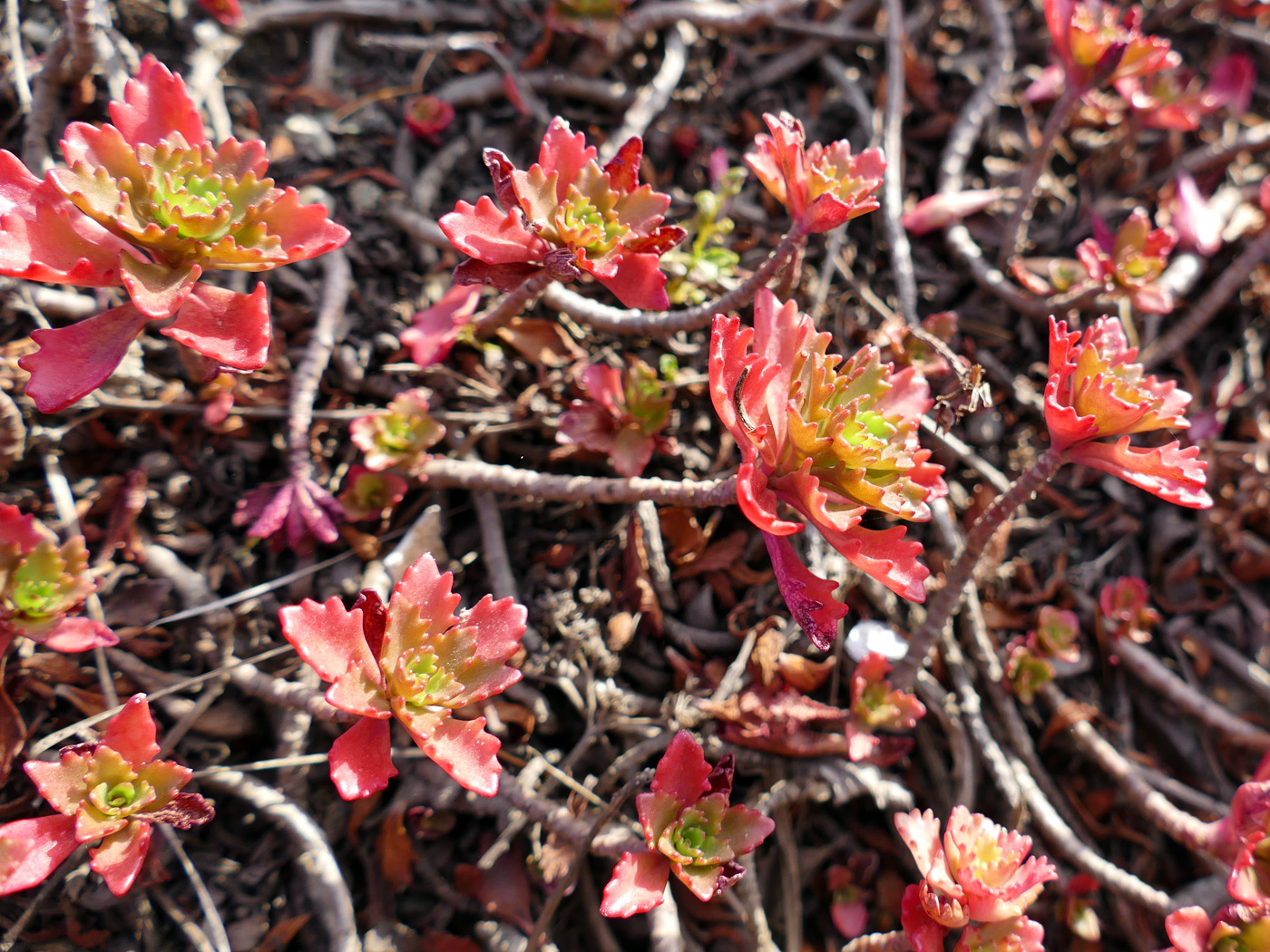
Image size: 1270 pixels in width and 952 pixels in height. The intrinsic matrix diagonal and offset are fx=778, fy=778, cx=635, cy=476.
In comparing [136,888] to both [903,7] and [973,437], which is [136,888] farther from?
[903,7]

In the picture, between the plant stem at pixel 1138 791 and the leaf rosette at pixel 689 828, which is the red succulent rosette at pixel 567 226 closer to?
the leaf rosette at pixel 689 828

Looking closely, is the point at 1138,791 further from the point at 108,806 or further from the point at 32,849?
the point at 32,849

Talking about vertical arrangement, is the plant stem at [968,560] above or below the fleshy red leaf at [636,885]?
above

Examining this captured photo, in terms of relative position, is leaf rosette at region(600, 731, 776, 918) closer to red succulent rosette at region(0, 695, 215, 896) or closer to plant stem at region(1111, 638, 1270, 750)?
red succulent rosette at region(0, 695, 215, 896)

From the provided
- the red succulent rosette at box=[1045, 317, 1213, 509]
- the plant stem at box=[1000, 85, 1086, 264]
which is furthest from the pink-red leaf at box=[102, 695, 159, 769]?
the plant stem at box=[1000, 85, 1086, 264]

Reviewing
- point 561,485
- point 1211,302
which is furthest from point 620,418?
point 1211,302

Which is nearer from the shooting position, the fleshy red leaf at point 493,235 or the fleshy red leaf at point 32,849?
the fleshy red leaf at point 32,849

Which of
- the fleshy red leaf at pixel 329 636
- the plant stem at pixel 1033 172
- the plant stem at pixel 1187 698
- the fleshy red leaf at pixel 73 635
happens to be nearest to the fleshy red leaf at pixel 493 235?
the fleshy red leaf at pixel 329 636
